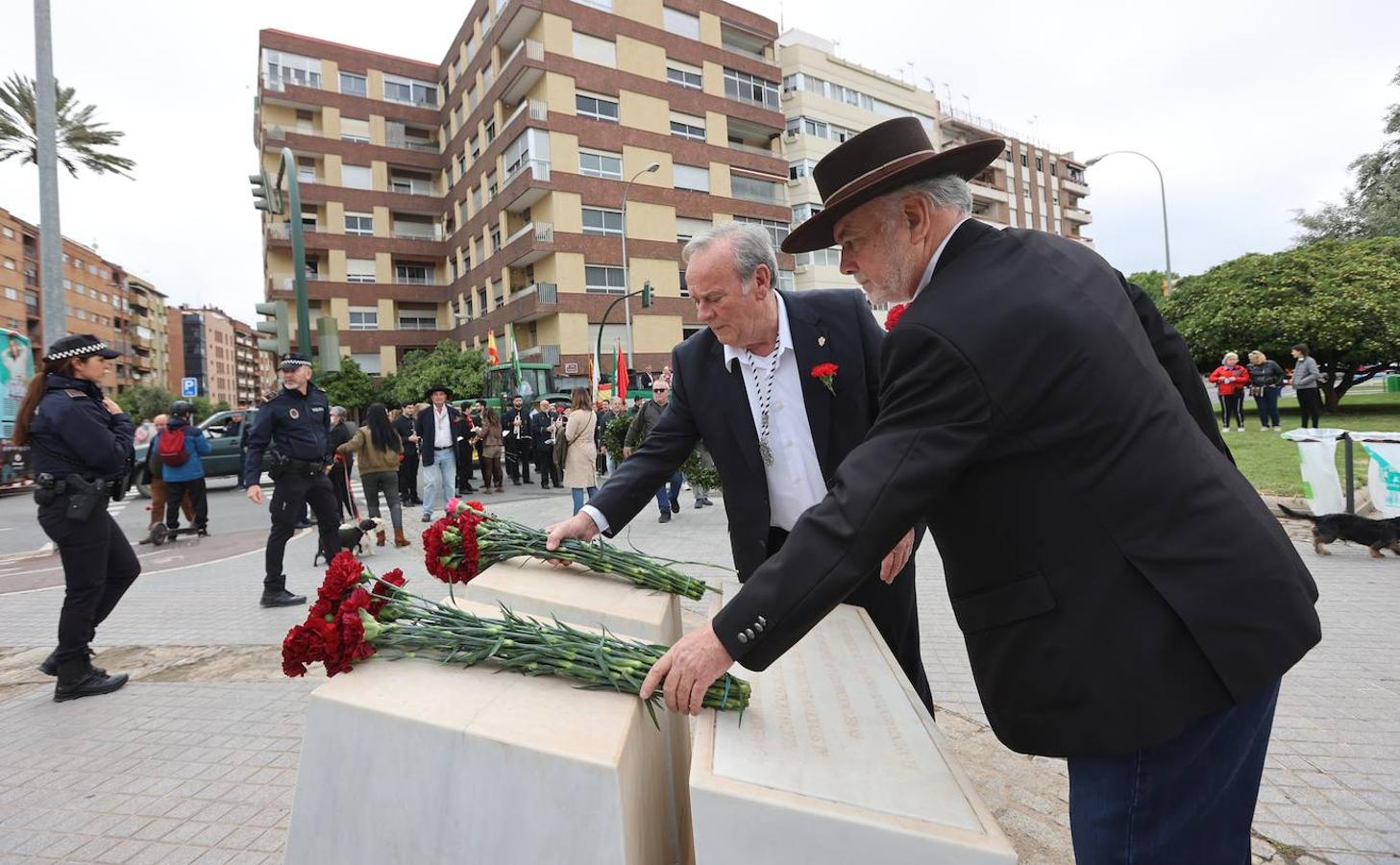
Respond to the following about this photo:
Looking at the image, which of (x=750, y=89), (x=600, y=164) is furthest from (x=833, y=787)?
(x=750, y=89)

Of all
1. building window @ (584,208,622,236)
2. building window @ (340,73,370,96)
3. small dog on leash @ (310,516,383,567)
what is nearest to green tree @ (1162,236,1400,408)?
small dog on leash @ (310,516,383,567)

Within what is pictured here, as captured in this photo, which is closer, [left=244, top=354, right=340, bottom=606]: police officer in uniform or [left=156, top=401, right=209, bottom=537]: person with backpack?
[left=244, top=354, right=340, bottom=606]: police officer in uniform

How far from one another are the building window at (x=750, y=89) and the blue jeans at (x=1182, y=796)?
45685 millimetres

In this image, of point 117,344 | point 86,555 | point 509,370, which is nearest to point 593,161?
point 509,370

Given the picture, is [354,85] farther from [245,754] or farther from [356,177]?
[245,754]

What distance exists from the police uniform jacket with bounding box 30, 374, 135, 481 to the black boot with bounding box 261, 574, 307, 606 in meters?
2.36

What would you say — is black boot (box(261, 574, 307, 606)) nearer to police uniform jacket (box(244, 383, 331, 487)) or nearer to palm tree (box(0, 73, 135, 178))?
police uniform jacket (box(244, 383, 331, 487))

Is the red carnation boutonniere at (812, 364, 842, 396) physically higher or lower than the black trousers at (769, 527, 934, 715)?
higher

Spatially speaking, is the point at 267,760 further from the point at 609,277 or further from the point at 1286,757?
the point at 609,277

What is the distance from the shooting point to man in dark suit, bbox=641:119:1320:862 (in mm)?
1268

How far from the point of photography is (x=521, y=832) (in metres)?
1.31

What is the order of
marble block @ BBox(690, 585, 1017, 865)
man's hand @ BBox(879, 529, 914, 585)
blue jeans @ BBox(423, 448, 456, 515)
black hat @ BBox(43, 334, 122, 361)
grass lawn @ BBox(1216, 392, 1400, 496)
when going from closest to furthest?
marble block @ BBox(690, 585, 1017, 865), man's hand @ BBox(879, 529, 914, 585), black hat @ BBox(43, 334, 122, 361), grass lawn @ BBox(1216, 392, 1400, 496), blue jeans @ BBox(423, 448, 456, 515)

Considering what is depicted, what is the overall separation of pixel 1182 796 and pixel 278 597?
7299 millimetres

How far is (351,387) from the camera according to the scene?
1497 inches
